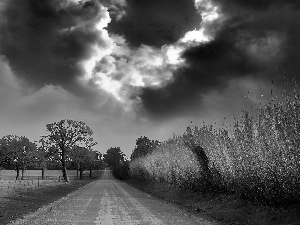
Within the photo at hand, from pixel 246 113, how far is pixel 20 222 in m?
12.6

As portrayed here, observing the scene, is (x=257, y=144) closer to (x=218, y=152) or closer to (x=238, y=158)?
(x=238, y=158)

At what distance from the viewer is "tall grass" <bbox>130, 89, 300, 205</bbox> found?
49.8 ft

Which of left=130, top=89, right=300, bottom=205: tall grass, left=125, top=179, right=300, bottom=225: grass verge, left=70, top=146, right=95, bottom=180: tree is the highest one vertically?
left=70, top=146, right=95, bottom=180: tree

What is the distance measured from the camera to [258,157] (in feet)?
59.2

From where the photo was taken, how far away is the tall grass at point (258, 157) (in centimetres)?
1518

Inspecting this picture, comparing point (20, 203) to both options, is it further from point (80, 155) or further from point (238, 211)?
point (80, 155)

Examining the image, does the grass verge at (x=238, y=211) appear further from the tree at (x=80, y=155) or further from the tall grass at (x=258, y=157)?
the tree at (x=80, y=155)

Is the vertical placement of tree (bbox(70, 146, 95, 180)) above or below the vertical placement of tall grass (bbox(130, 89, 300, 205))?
above

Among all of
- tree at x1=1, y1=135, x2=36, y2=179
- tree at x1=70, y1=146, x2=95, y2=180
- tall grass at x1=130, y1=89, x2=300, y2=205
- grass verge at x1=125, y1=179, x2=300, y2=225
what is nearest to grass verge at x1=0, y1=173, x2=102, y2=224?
grass verge at x1=125, y1=179, x2=300, y2=225

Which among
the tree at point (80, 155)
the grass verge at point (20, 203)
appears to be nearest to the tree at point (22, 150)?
the tree at point (80, 155)

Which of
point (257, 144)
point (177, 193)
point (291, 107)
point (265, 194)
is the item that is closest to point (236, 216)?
point (265, 194)

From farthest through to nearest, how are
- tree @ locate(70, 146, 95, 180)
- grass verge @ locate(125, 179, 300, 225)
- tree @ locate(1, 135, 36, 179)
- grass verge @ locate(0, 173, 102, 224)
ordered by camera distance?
tree @ locate(1, 135, 36, 179) < tree @ locate(70, 146, 95, 180) < grass verge @ locate(0, 173, 102, 224) < grass verge @ locate(125, 179, 300, 225)

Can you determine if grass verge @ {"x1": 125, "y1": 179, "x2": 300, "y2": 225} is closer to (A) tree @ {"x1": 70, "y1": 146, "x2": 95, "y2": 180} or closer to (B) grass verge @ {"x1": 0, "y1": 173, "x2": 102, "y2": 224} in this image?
(B) grass verge @ {"x1": 0, "y1": 173, "x2": 102, "y2": 224}

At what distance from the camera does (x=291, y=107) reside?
15.4 m
